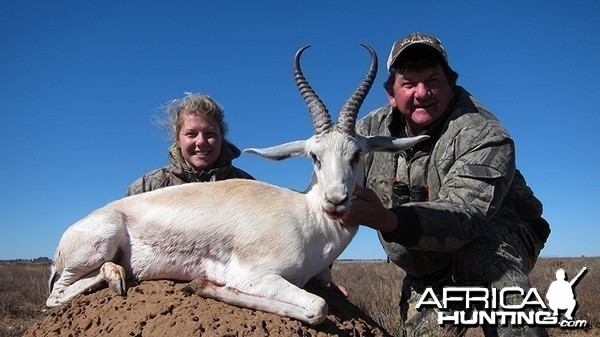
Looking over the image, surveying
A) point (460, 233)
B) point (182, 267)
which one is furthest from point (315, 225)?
point (460, 233)

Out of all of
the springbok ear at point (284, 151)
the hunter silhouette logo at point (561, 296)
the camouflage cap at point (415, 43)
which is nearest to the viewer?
the springbok ear at point (284, 151)

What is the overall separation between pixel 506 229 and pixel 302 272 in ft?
10.1

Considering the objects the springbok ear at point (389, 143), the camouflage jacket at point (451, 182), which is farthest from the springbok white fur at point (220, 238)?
the camouflage jacket at point (451, 182)

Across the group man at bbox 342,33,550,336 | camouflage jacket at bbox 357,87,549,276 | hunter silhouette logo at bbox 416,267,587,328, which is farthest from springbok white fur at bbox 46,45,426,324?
hunter silhouette logo at bbox 416,267,587,328

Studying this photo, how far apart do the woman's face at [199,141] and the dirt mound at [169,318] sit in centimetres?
244

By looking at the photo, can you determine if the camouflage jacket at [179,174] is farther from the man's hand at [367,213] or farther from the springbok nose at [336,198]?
the springbok nose at [336,198]

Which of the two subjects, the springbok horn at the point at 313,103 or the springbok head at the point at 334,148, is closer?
the springbok head at the point at 334,148

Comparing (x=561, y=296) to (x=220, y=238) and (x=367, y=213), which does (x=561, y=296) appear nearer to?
(x=367, y=213)

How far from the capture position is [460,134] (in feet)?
20.3

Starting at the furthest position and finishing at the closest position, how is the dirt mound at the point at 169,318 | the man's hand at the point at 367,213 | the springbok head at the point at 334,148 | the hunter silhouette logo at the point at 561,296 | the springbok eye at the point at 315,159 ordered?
the hunter silhouette logo at the point at 561,296
the springbok eye at the point at 315,159
the man's hand at the point at 367,213
the springbok head at the point at 334,148
the dirt mound at the point at 169,318

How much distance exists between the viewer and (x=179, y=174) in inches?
258

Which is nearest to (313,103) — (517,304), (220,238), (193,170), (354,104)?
(354,104)

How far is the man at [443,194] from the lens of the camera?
5.22 metres

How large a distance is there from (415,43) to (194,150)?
3027 millimetres
